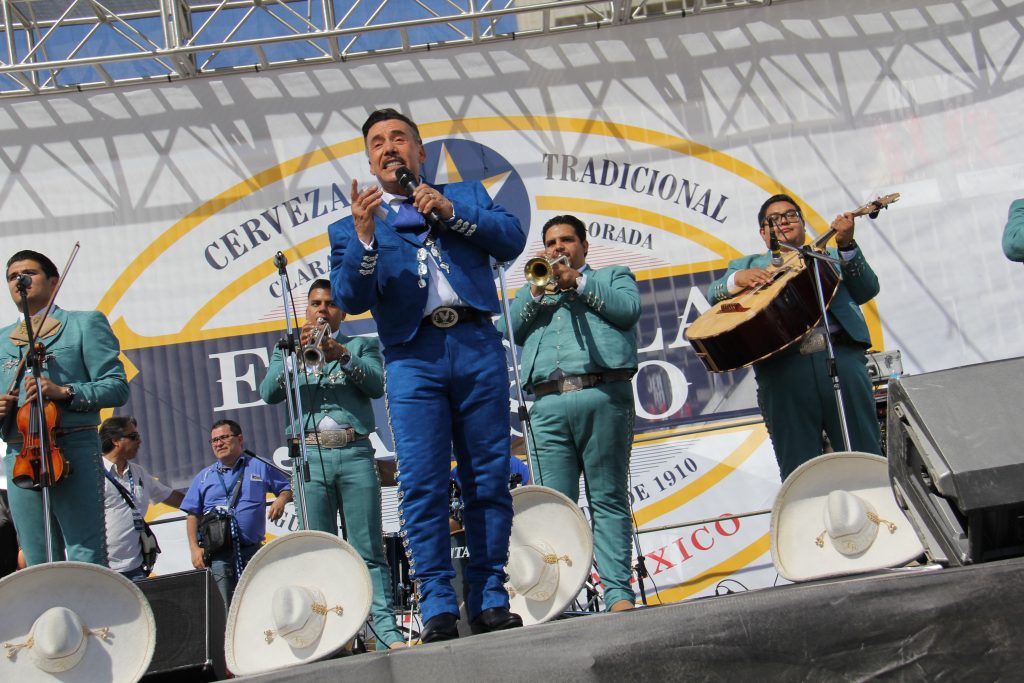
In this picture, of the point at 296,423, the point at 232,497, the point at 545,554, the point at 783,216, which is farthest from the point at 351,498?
the point at 783,216

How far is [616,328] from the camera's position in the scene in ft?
14.9

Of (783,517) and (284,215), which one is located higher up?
(284,215)

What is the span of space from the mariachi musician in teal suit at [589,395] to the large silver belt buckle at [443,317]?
1390 millimetres

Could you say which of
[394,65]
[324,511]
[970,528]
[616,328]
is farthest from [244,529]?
[970,528]

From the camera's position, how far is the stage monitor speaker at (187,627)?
10.8 ft

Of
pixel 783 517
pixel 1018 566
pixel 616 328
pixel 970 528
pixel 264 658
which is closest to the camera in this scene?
pixel 1018 566

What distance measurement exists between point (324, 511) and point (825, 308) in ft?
8.21

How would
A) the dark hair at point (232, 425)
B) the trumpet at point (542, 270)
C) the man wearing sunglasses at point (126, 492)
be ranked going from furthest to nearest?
the dark hair at point (232, 425), the man wearing sunglasses at point (126, 492), the trumpet at point (542, 270)

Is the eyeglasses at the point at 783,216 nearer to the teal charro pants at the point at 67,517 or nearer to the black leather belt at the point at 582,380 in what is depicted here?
the black leather belt at the point at 582,380

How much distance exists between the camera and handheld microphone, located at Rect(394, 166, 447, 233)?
3.03 meters

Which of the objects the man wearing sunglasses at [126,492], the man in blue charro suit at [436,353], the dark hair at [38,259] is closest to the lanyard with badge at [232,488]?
the man wearing sunglasses at [126,492]

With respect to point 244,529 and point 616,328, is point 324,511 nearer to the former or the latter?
point 244,529

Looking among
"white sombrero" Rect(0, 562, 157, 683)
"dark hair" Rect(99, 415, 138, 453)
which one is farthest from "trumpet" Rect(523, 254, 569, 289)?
"dark hair" Rect(99, 415, 138, 453)

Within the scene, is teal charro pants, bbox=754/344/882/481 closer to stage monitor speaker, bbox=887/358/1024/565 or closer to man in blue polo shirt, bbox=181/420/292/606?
stage monitor speaker, bbox=887/358/1024/565
